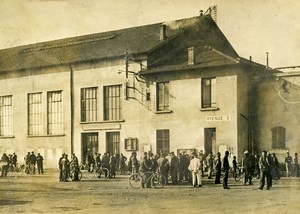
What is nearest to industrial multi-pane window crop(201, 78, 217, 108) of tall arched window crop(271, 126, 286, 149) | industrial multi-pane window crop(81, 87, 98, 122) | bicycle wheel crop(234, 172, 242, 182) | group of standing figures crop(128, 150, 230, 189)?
group of standing figures crop(128, 150, 230, 189)

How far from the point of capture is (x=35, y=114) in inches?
874

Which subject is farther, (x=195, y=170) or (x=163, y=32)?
(x=163, y=32)

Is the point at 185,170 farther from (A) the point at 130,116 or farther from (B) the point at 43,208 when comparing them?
(B) the point at 43,208

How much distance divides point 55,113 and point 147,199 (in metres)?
11.3

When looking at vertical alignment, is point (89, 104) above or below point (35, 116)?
above

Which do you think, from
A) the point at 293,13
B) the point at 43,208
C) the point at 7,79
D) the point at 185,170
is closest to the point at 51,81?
the point at 7,79

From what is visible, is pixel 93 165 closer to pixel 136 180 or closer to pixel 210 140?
pixel 210 140

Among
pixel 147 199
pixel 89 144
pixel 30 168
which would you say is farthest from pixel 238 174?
pixel 30 168

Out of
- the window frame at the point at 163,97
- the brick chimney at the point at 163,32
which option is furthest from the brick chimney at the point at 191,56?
the brick chimney at the point at 163,32

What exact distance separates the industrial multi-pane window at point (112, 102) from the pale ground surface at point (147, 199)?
18.0 ft

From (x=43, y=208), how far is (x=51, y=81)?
12.1 metres

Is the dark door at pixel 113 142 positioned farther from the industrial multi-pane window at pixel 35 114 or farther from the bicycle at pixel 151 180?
the bicycle at pixel 151 180

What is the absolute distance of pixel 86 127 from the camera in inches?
849

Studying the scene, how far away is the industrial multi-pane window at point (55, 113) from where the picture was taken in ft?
72.3
